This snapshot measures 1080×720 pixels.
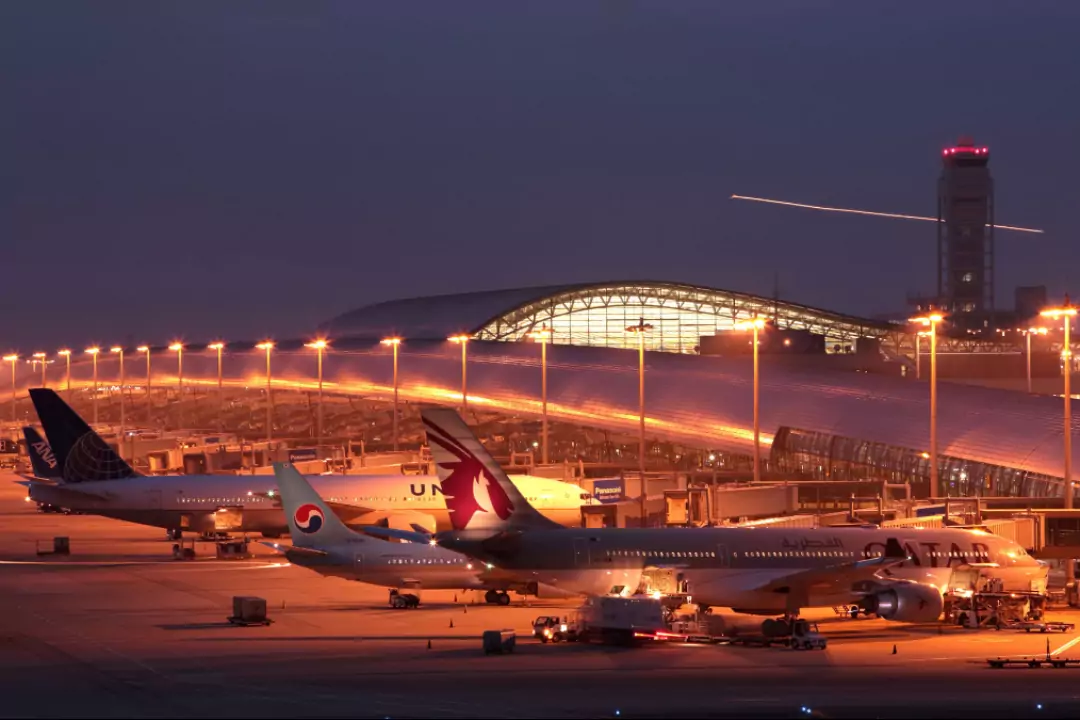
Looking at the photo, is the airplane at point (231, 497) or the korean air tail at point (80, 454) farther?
the korean air tail at point (80, 454)

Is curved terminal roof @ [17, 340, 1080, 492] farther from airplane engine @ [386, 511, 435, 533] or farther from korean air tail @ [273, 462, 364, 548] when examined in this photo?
korean air tail @ [273, 462, 364, 548]

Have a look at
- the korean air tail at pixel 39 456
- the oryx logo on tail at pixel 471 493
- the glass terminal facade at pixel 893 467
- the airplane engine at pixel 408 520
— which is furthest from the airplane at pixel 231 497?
the oryx logo on tail at pixel 471 493

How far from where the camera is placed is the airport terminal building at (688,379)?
7494 centimetres

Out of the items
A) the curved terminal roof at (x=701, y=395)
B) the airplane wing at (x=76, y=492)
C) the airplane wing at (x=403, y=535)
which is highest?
the curved terminal roof at (x=701, y=395)

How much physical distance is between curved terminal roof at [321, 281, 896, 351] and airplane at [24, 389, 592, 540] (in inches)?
3104

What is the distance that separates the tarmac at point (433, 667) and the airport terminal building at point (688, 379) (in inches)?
1265

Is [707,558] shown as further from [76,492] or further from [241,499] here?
[76,492]

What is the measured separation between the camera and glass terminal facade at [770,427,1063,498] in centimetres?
6931

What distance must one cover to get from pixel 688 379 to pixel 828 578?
60.5 meters

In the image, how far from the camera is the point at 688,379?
98812 millimetres

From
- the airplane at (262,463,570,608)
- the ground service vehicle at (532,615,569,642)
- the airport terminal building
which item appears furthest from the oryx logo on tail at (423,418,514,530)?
the airport terminal building

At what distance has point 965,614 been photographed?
40.3 m

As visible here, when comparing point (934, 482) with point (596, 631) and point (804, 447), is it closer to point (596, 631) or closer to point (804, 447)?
point (596, 631)

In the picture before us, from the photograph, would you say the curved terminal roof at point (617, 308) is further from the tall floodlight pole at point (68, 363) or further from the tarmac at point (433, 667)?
the tarmac at point (433, 667)
